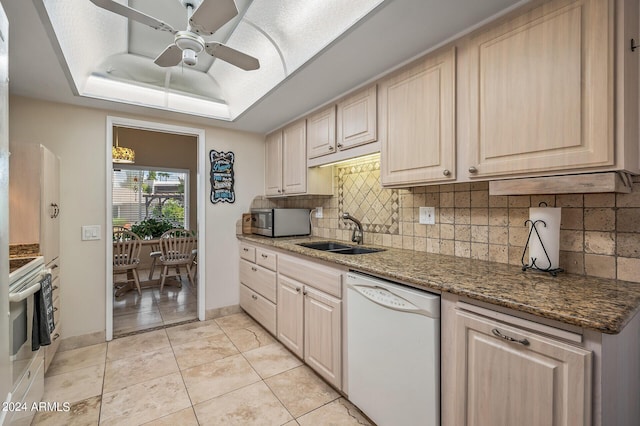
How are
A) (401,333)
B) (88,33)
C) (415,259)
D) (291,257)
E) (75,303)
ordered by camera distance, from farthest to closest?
(75,303) < (291,257) < (88,33) < (415,259) < (401,333)

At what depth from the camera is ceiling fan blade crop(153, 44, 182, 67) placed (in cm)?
163

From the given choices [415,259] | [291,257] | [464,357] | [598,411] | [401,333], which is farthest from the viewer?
[291,257]

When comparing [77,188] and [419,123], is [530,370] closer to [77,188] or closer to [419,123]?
[419,123]

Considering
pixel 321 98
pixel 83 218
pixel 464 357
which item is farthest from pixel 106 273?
pixel 464 357

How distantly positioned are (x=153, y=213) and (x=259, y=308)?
452cm

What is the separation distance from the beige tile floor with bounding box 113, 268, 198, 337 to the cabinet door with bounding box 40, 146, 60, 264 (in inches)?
44.2

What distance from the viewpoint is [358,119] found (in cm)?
222

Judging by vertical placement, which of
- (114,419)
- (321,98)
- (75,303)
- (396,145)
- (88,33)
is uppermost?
(88,33)

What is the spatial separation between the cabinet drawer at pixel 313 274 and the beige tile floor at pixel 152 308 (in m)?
1.60

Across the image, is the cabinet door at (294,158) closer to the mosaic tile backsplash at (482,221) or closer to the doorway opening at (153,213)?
the mosaic tile backsplash at (482,221)

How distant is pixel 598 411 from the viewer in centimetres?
88

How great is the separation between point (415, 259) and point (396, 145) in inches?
29.2

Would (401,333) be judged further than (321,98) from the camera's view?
No

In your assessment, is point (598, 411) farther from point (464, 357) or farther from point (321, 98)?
point (321, 98)
